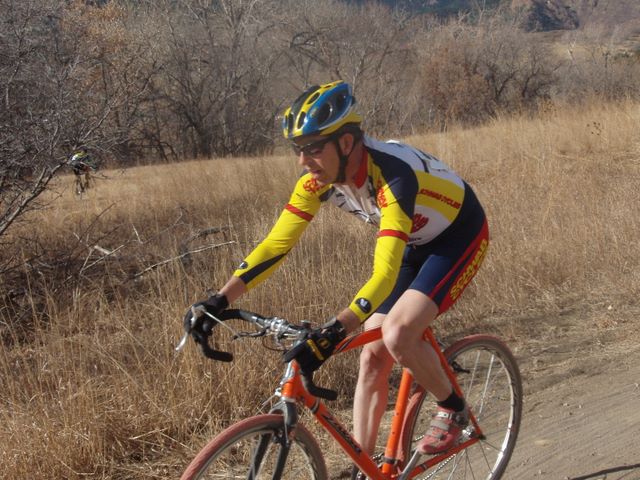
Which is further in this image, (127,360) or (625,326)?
(625,326)

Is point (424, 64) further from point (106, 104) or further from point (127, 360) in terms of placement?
point (127, 360)

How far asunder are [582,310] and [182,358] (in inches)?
149

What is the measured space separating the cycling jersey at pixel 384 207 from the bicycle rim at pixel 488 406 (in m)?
0.76

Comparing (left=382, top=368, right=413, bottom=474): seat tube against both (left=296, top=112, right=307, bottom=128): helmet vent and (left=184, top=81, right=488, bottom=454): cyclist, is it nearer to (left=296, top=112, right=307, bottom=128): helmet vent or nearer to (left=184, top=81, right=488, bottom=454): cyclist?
(left=184, top=81, right=488, bottom=454): cyclist

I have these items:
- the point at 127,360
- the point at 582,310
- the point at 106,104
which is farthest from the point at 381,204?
the point at 106,104

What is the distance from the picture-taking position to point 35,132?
7.04 m

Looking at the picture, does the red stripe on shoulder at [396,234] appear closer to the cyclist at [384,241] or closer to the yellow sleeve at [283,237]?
the cyclist at [384,241]

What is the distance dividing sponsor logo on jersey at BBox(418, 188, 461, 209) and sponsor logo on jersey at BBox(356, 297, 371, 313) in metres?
0.68

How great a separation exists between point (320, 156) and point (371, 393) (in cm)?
119

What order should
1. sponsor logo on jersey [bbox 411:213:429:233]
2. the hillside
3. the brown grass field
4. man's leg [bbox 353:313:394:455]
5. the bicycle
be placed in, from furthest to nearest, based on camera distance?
1. the hillside
2. the brown grass field
3. man's leg [bbox 353:313:394:455]
4. sponsor logo on jersey [bbox 411:213:429:233]
5. the bicycle

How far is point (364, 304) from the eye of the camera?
2648mm

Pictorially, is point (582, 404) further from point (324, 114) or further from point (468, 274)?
point (324, 114)

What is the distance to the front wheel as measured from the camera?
2.42 metres

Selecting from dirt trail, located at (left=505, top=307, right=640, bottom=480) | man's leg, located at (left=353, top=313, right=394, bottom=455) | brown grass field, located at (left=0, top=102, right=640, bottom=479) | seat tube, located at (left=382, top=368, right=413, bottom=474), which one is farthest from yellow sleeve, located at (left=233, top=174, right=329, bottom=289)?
dirt trail, located at (left=505, top=307, right=640, bottom=480)
